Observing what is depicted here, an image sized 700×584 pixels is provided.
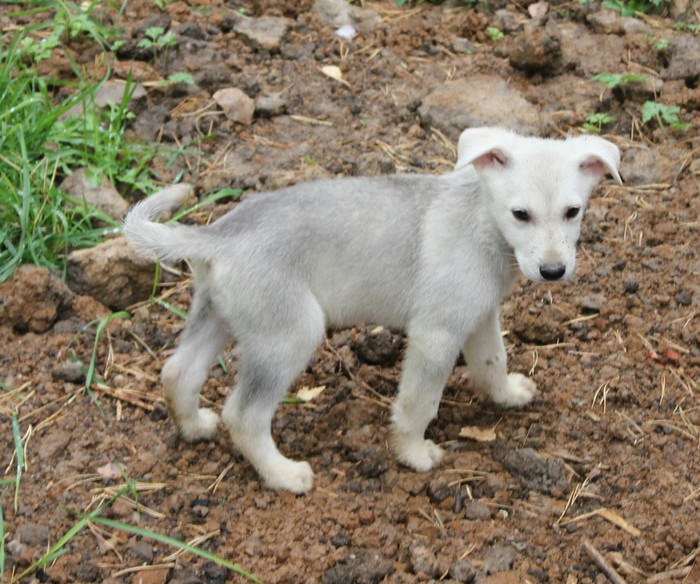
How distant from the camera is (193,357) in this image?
4.54 meters

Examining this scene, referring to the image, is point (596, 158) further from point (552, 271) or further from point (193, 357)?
point (193, 357)

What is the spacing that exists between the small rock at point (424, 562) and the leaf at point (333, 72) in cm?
426

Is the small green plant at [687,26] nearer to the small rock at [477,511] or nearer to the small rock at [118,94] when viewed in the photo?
the small rock at [118,94]

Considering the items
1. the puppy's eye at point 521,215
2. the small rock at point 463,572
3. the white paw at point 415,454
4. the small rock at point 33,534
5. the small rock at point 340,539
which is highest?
the puppy's eye at point 521,215

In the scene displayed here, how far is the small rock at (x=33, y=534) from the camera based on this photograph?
4141 millimetres

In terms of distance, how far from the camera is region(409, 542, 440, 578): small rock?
3.97 m

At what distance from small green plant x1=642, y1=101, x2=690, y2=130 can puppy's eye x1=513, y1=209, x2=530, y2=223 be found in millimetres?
3004

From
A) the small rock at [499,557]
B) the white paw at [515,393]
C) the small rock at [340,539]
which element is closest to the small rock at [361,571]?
the small rock at [340,539]

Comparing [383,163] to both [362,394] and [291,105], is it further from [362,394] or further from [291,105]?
[362,394]

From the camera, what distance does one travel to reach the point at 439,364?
4.45 metres

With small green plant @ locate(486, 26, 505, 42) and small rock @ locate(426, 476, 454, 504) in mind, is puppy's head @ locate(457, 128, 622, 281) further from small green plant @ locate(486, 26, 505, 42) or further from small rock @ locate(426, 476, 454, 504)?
small green plant @ locate(486, 26, 505, 42)

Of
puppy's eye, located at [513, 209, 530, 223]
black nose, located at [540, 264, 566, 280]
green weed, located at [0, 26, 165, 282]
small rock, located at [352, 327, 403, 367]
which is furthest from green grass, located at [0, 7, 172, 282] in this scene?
black nose, located at [540, 264, 566, 280]

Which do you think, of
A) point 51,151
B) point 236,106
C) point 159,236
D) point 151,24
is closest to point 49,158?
point 51,151

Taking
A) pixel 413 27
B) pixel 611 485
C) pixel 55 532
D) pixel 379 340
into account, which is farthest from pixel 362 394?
pixel 413 27
